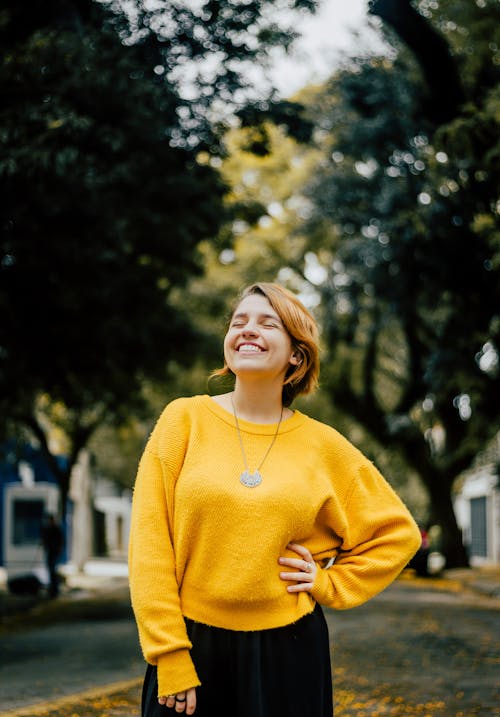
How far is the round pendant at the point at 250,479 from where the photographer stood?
2645mm

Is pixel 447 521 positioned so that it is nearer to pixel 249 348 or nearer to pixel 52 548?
pixel 52 548

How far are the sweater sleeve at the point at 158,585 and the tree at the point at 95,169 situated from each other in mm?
6548

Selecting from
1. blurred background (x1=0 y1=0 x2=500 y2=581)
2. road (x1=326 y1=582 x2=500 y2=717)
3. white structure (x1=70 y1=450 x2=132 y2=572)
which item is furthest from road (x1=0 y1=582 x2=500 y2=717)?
white structure (x1=70 y1=450 x2=132 y2=572)

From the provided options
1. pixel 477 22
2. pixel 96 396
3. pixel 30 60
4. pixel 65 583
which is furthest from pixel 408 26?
pixel 65 583

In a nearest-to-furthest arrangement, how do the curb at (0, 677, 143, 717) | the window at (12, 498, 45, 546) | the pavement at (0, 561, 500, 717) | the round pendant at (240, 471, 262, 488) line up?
the round pendant at (240, 471, 262, 488) → the curb at (0, 677, 143, 717) → the pavement at (0, 561, 500, 717) → the window at (12, 498, 45, 546)

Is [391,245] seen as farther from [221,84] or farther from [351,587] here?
[351,587]

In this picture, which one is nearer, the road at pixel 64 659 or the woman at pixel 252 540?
the woman at pixel 252 540

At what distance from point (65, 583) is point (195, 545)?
835 inches

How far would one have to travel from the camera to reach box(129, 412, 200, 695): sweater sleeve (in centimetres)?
253

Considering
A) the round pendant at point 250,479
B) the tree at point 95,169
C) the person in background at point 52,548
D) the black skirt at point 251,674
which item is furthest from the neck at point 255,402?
the person in background at point 52,548

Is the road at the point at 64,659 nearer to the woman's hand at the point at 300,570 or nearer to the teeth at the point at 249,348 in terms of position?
the woman's hand at the point at 300,570

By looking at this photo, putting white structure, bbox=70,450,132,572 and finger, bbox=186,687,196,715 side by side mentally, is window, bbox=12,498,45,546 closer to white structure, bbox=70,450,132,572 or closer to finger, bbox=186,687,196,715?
white structure, bbox=70,450,132,572

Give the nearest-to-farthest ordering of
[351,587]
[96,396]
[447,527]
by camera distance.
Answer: [351,587] < [96,396] < [447,527]

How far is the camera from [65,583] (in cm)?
2278
